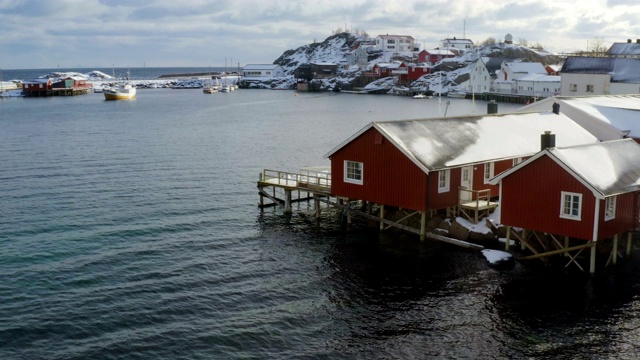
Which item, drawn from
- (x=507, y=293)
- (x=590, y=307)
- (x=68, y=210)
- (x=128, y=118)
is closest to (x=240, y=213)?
(x=68, y=210)

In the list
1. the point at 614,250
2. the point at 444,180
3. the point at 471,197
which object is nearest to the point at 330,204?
the point at 444,180

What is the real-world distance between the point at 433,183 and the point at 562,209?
24.1ft

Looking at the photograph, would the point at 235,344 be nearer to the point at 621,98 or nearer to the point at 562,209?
the point at 562,209

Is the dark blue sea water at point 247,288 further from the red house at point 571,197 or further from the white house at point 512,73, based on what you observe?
the white house at point 512,73

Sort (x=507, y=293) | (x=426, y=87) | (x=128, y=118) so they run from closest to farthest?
(x=507, y=293)
(x=128, y=118)
(x=426, y=87)

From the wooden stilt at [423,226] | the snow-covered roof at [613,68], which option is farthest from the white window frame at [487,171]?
the snow-covered roof at [613,68]

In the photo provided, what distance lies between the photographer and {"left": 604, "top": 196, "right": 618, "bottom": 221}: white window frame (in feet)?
103

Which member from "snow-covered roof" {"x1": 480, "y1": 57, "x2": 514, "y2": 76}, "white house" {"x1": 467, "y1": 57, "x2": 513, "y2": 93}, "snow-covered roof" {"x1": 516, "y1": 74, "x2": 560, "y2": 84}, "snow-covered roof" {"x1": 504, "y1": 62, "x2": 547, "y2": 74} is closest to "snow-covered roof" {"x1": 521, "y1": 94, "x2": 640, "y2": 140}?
"snow-covered roof" {"x1": 516, "y1": 74, "x2": 560, "y2": 84}

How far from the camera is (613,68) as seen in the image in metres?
97.8

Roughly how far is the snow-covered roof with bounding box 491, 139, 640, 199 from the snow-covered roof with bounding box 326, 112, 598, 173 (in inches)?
183

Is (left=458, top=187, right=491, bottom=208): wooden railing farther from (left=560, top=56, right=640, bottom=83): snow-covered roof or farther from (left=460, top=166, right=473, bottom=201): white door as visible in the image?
(left=560, top=56, right=640, bottom=83): snow-covered roof

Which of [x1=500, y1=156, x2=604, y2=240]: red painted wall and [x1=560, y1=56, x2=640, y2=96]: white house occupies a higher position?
[x1=560, y1=56, x2=640, y2=96]: white house

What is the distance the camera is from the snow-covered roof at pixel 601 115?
157ft

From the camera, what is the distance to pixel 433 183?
121 feet
